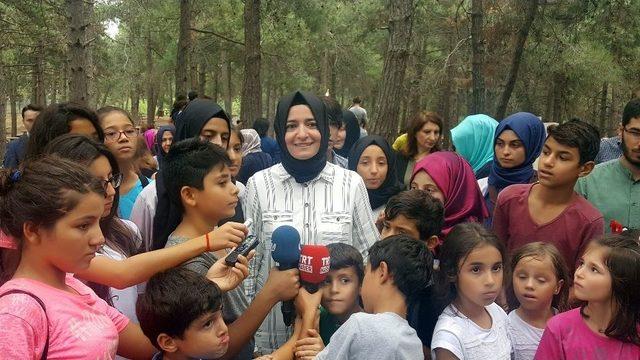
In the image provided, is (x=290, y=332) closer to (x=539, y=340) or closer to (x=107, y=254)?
(x=107, y=254)

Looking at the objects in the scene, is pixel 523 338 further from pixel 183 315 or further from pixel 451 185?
pixel 183 315

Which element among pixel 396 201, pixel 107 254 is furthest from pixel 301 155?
pixel 107 254

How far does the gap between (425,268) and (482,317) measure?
48 cm

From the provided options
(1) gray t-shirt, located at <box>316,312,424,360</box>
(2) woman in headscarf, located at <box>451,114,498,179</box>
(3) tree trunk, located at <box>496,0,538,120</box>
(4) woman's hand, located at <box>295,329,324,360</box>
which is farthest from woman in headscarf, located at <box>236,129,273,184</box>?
(3) tree trunk, located at <box>496,0,538,120</box>

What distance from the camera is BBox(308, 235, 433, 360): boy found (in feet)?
7.11

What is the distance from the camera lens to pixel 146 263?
7.47 feet

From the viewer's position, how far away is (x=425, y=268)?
245 centimetres

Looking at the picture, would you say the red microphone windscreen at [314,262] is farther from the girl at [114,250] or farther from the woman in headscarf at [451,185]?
the woman in headscarf at [451,185]

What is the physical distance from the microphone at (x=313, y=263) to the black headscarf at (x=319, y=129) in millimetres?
788

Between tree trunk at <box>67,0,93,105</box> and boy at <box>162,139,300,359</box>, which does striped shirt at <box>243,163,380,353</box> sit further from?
tree trunk at <box>67,0,93,105</box>

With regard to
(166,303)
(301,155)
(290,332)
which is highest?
(301,155)

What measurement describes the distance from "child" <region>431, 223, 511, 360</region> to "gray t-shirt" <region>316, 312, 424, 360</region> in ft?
1.16

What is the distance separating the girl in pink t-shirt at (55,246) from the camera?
5.70 ft

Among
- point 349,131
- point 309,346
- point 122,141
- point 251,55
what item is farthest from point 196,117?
Answer: point 251,55
